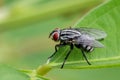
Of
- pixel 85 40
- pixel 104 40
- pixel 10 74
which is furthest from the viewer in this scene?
pixel 85 40

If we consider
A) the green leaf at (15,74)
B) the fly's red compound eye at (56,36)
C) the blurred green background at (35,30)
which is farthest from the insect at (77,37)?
the green leaf at (15,74)

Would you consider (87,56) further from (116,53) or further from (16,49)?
(16,49)

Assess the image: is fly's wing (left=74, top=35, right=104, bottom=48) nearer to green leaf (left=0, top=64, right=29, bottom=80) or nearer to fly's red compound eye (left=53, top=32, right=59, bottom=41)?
fly's red compound eye (left=53, top=32, right=59, bottom=41)

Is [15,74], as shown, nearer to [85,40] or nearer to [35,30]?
[85,40]

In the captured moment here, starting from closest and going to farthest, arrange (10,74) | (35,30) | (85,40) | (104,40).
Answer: (10,74)
(104,40)
(85,40)
(35,30)

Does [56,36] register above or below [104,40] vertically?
above

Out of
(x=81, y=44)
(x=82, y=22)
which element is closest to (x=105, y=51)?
(x=82, y=22)

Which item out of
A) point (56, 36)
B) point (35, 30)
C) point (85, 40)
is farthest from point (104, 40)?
point (35, 30)

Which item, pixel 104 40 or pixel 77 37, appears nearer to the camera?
pixel 104 40
